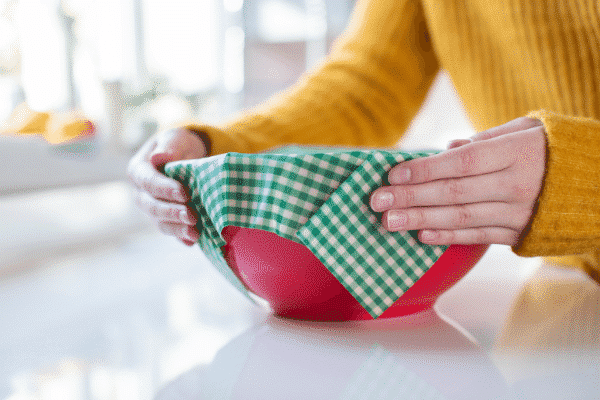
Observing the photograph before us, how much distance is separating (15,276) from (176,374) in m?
0.39

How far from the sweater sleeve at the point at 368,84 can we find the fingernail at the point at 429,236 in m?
0.39

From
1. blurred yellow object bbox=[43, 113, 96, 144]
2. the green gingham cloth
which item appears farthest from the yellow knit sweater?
blurred yellow object bbox=[43, 113, 96, 144]

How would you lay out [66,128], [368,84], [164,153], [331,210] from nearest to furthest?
[331,210] → [164,153] → [368,84] → [66,128]

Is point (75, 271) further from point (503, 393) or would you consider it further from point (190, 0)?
point (190, 0)

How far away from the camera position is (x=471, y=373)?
0.27 m

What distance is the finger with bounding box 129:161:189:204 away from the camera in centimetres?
35

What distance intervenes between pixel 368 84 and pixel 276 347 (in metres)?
0.56

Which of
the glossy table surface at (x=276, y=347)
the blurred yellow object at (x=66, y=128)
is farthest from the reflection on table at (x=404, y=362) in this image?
the blurred yellow object at (x=66, y=128)

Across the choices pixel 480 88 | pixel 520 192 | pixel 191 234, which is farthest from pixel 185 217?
pixel 480 88

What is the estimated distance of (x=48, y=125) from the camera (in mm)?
1016

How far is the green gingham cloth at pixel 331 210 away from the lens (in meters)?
0.28

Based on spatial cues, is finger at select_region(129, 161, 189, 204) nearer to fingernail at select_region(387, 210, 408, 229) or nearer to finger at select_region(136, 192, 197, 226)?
finger at select_region(136, 192, 197, 226)

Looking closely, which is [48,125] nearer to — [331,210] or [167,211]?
[167,211]

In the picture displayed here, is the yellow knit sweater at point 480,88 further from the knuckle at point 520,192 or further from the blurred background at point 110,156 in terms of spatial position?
the blurred background at point 110,156
